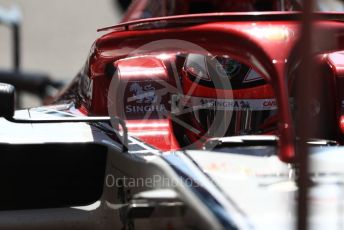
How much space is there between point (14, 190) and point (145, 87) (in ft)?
1.92

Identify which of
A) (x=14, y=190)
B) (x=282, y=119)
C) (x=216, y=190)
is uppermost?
(x=282, y=119)

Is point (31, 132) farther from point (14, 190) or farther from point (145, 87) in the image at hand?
point (145, 87)

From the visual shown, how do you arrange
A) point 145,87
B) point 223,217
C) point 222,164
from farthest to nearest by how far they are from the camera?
point 145,87 < point 222,164 < point 223,217

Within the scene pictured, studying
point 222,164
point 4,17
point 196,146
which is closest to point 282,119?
point 222,164

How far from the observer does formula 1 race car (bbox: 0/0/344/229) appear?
183cm

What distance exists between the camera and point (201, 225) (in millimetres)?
1747

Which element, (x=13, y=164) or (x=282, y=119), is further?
(x=13, y=164)

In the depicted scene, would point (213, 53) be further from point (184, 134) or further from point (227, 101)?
point (184, 134)

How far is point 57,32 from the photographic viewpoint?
9945 millimetres

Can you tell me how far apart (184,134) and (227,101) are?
200 mm

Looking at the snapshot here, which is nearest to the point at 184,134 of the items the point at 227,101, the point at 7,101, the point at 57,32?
the point at 227,101

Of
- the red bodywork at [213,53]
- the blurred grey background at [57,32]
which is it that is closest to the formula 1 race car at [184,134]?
the red bodywork at [213,53]

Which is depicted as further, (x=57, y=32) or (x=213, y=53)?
(x=57, y=32)

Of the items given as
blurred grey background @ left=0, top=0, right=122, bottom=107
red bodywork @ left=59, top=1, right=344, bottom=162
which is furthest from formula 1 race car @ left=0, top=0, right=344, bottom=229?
blurred grey background @ left=0, top=0, right=122, bottom=107
